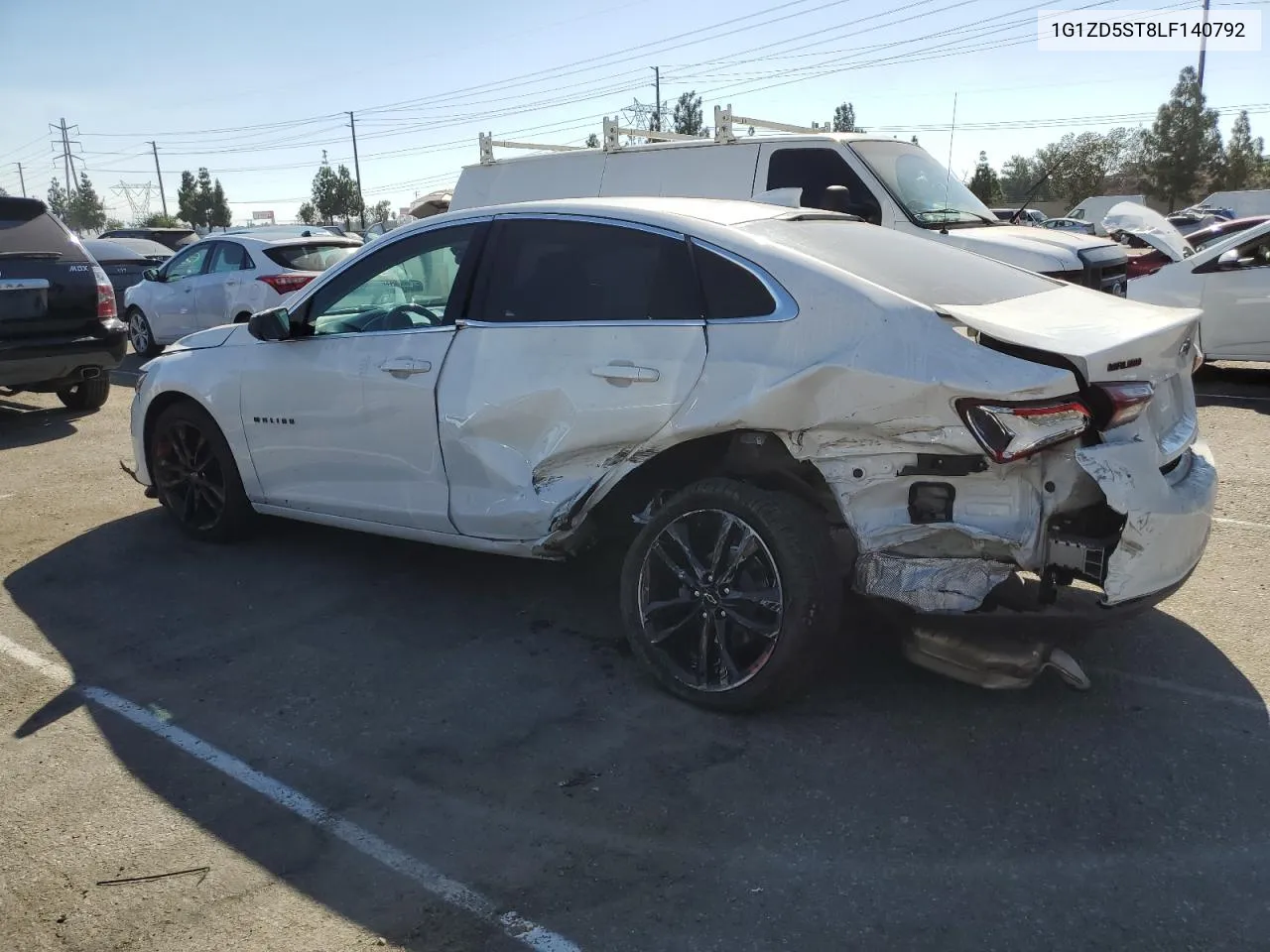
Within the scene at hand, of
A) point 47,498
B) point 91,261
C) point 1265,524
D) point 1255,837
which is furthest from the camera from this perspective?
point 91,261

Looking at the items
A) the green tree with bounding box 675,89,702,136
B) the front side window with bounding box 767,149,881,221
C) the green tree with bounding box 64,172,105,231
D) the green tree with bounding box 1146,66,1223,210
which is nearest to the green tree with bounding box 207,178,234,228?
the green tree with bounding box 64,172,105,231

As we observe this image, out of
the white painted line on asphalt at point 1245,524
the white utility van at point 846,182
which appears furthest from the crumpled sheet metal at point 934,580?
the white utility van at point 846,182

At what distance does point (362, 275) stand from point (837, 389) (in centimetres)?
258

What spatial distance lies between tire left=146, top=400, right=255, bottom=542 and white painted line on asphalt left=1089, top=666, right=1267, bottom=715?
427cm

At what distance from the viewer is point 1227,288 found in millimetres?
9930

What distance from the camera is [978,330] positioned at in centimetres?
336

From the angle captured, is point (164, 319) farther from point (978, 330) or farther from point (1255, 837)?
point (1255, 837)

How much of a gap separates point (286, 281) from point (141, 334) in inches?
153

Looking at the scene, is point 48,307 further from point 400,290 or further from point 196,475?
point 400,290

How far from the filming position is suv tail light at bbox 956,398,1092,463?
320cm

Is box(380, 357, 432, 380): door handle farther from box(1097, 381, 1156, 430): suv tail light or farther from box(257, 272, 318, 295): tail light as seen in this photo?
box(257, 272, 318, 295): tail light

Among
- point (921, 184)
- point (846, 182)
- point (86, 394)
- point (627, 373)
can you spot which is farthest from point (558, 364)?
point (86, 394)

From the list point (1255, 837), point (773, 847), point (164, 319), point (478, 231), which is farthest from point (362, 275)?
point (164, 319)

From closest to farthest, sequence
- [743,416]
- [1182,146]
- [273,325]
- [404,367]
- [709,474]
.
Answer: [743,416]
[709,474]
[404,367]
[273,325]
[1182,146]
